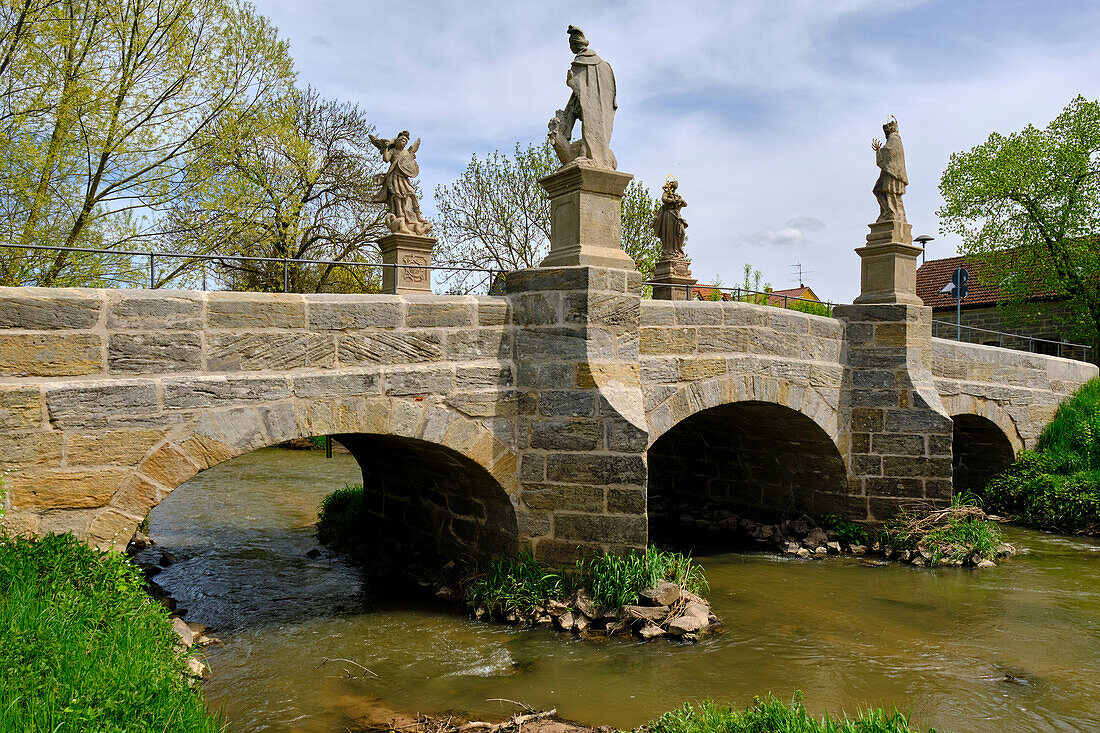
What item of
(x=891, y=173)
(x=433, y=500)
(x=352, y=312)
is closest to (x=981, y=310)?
(x=891, y=173)

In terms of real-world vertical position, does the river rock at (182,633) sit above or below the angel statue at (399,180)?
below

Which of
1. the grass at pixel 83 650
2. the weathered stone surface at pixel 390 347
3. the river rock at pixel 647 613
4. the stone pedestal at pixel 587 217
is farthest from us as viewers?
the stone pedestal at pixel 587 217

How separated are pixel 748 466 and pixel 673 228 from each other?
5.89 metres

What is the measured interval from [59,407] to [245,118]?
10289 mm

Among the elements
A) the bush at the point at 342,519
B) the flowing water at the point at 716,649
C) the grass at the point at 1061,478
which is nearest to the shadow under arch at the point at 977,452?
the grass at the point at 1061,478

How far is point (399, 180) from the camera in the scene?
14547 mm

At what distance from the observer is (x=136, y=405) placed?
579 centimetres

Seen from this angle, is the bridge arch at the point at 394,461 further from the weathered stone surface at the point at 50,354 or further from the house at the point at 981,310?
the house at the point at 981,310

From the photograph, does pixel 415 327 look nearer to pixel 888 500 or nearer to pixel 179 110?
pixel 888 500

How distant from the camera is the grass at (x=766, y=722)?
4340 millimetres

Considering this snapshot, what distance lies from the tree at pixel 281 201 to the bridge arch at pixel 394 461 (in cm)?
493

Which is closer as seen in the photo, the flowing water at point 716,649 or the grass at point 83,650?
the grass at point 83,650

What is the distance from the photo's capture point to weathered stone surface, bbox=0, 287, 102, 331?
539 centimetres

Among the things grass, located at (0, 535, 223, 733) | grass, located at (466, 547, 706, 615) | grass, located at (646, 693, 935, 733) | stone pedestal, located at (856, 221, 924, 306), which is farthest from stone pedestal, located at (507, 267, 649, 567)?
stone pedestal, located at (856, 221, 924, 306)
